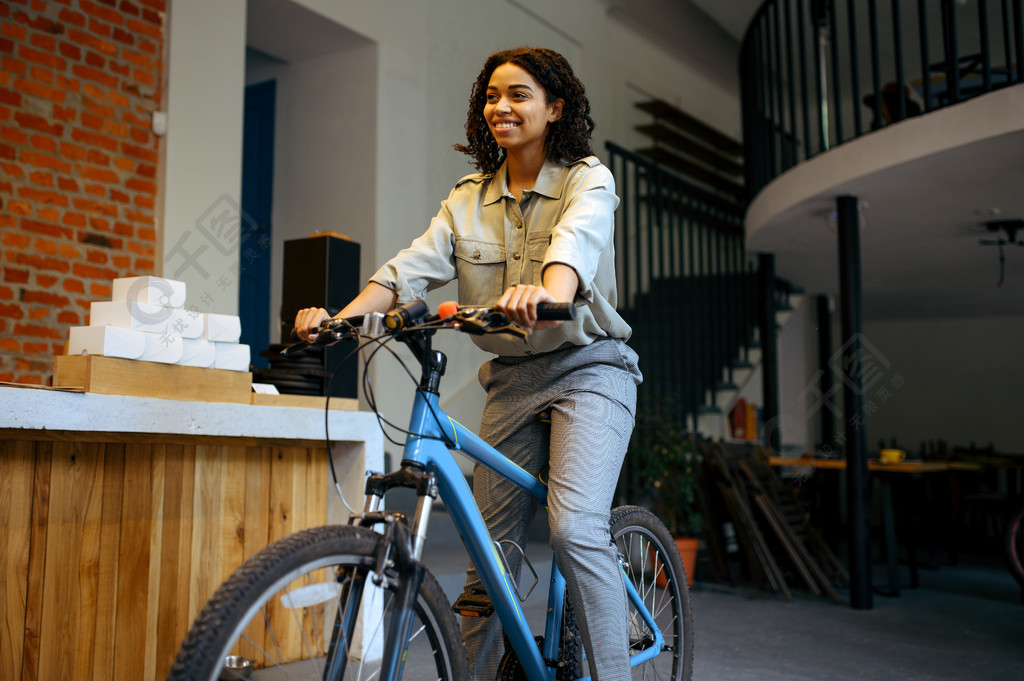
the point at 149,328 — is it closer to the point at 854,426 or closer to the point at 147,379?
the point at 147,379

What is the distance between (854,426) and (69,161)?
4028mm

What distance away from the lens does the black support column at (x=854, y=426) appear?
4.33 metres

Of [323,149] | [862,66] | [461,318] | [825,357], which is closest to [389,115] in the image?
[323,149]

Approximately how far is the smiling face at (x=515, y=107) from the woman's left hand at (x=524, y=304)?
517mm

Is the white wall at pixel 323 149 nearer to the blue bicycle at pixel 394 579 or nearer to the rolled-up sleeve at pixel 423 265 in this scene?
the rolled-up sleeve at pixel 423 265

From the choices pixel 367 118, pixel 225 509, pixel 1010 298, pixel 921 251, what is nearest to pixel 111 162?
pixel 367 118

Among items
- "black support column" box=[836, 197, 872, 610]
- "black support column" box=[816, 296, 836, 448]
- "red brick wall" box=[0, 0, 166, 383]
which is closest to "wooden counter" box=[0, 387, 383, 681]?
"red brick wall" box=[0, 0, 166, 383]

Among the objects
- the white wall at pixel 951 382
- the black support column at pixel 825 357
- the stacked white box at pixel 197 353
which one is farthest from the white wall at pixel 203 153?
the white wall at pixel 951 382

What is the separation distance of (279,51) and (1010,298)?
23.5 ft

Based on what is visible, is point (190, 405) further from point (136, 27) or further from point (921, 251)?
point (921, 251)

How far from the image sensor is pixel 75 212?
381cm

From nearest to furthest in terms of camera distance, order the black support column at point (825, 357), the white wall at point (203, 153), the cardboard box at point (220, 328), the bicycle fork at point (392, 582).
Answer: the bicycle fork at point (392, 582), the cardboard box at point (220, 328), the white wall at point (203, 153), the black support column at point (825, 357)

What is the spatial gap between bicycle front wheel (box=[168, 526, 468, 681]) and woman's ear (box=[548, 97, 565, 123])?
0.96 metres

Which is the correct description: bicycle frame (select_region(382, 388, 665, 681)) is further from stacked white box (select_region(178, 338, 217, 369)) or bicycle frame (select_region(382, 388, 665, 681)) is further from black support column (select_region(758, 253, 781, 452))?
black support column (select_region(758, 253, 781, 452))
